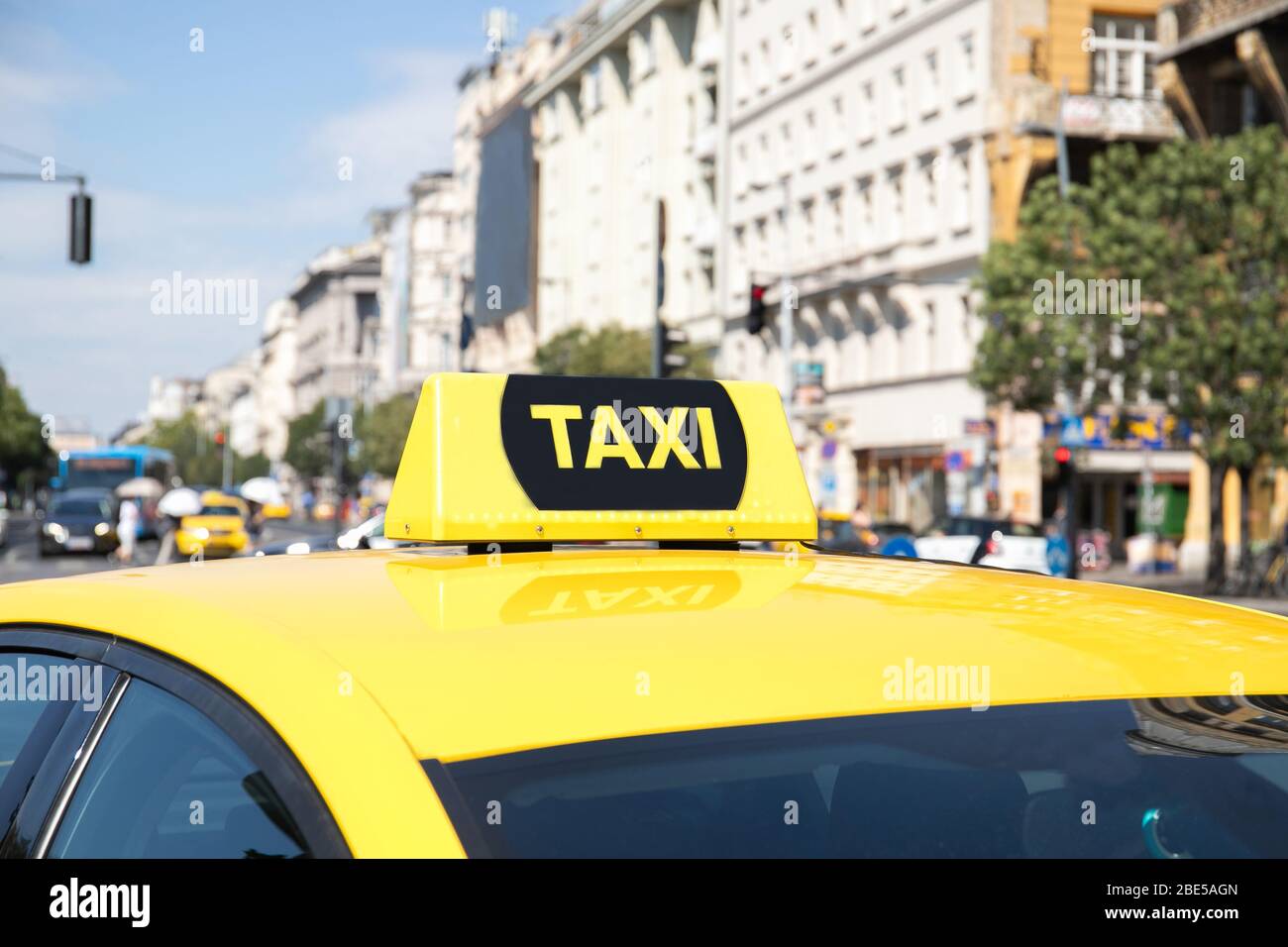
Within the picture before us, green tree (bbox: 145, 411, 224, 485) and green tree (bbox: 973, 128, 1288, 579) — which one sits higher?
green tree (bbox: 973, 128, 1288, 579)

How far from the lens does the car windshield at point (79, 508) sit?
160ft

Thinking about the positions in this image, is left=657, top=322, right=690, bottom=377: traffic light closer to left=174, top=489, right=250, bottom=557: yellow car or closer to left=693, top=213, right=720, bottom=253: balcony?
left=174, top=489, right=250, bottom=557: yellow car

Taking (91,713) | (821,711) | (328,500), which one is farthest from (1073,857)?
(328,500)

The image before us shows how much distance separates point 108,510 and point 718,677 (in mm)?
50463

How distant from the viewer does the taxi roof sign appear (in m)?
3.45

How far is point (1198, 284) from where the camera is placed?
108 feet

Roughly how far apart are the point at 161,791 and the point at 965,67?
157 feet

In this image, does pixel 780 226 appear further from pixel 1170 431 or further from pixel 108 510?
pixel 1170 431

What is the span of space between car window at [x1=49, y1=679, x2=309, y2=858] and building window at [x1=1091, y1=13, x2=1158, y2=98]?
4824 centimetres

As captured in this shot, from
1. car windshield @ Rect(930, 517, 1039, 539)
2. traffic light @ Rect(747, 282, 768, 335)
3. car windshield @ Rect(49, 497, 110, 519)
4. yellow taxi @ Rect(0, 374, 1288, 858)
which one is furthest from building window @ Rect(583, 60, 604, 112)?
yellow taxi @ Rect(0, 374, 1288, 858)

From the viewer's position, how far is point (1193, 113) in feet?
139

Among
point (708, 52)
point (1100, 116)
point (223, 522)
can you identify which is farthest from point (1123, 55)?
point (223, 522)

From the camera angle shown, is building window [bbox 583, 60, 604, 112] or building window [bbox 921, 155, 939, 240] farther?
building window [bbox 583, 60, 604, 112]

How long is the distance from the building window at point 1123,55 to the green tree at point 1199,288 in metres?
13.8
